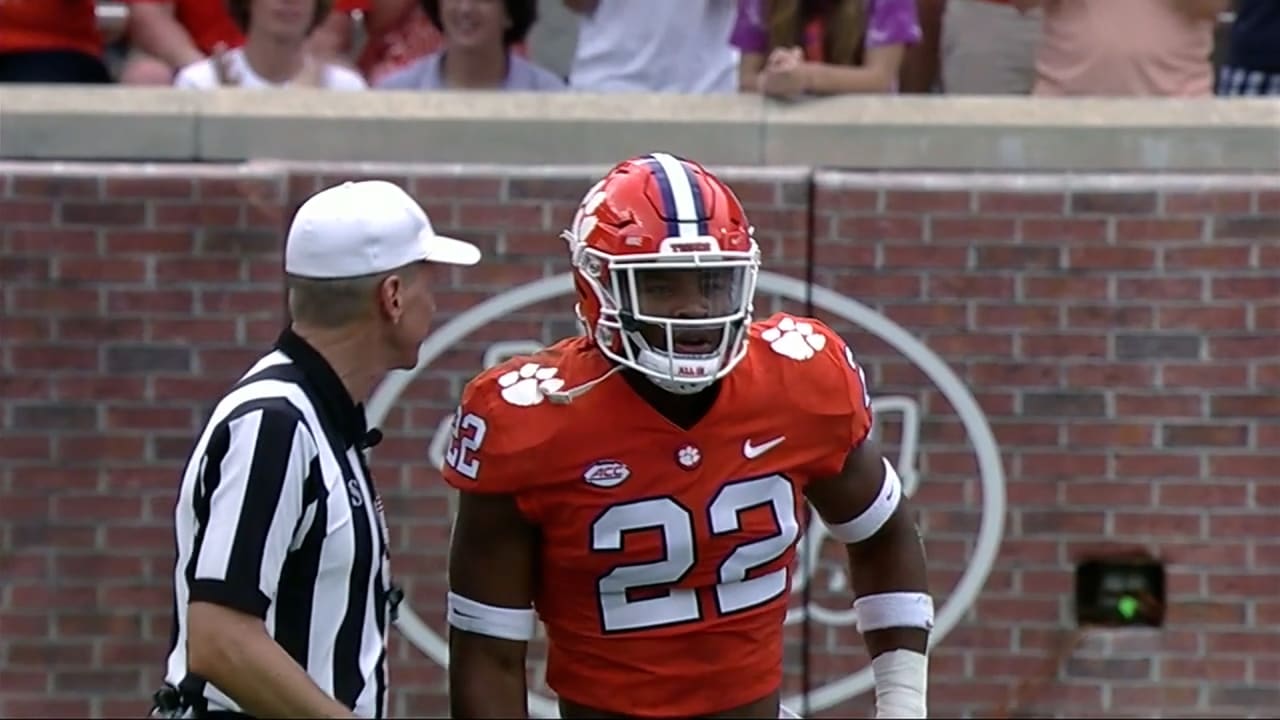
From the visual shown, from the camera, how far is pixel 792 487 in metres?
3.53

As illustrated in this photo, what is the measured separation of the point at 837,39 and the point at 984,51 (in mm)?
682

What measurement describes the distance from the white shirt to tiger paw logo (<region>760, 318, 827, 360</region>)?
9.29ft

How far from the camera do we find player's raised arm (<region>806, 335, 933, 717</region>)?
11.9 feet

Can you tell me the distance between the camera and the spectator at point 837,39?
584 centimetres

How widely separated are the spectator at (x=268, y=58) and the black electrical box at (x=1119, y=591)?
2.48m

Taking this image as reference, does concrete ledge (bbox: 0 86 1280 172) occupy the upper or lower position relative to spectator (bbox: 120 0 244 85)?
lower

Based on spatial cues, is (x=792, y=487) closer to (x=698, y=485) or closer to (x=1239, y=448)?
(x=698, y=485)

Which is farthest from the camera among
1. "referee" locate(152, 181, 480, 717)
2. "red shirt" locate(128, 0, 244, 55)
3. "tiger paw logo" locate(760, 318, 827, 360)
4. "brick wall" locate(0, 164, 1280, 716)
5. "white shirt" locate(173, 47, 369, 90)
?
"red shirt" locate(128, 0, 244, 55)

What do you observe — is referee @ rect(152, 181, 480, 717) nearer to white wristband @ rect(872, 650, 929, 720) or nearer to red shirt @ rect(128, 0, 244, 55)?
white wristband @ rect(872, 650, 929, 720)

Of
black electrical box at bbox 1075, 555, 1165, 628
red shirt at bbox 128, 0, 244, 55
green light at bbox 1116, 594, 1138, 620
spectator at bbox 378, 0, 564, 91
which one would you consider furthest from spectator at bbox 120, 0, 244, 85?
green light at bbox 1116, 594, 1138, 620

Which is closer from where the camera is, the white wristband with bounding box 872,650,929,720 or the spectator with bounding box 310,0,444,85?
the white wristband with bounding box 872,650,929,720

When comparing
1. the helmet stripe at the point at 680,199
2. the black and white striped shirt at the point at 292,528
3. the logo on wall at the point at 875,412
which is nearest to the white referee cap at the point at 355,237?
the black and white striped shirt at the point at 292,528

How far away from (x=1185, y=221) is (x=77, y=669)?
320 centimetres

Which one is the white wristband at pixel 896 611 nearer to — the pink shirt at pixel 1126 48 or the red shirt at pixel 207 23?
the pink shirt at pixel 1126 48
